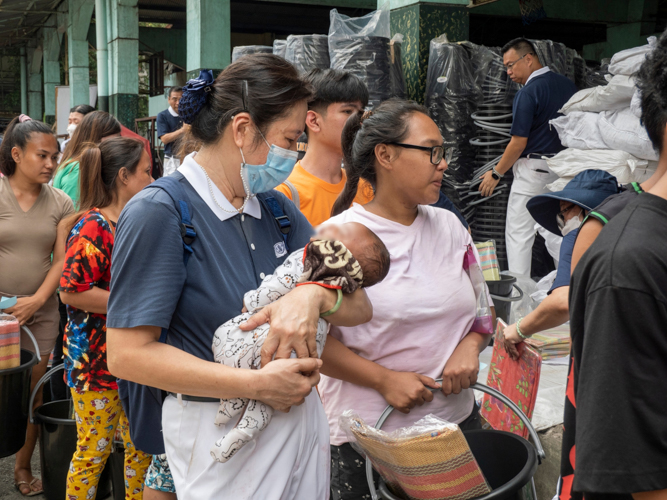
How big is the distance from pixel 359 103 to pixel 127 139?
122 centimetres

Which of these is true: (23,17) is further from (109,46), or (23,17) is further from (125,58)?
(125,58)

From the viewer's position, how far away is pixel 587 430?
3.80 ft

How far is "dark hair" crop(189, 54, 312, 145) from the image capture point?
1895 millimetres

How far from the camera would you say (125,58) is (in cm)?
1356

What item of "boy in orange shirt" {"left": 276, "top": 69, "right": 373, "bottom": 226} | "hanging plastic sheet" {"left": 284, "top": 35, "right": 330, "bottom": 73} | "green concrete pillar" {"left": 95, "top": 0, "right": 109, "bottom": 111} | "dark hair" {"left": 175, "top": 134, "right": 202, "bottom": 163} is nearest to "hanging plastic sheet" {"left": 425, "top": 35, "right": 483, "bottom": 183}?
"hanging plastic sheet" {"left": 284, "top": 35, "right": 330, "bottom": 73}

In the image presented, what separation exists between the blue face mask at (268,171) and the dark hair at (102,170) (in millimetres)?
1612

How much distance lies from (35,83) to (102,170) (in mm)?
30064

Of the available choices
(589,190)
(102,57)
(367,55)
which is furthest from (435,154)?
(102,57)

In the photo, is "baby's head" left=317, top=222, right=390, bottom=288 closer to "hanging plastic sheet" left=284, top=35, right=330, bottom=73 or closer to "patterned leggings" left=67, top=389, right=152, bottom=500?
"patterned leggings" left=67, top=389, right=152, bottom=500

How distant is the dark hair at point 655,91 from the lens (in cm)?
127

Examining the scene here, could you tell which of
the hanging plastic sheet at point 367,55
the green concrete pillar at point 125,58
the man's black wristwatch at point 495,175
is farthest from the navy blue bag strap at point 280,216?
the green concrete pillar at point 125,58

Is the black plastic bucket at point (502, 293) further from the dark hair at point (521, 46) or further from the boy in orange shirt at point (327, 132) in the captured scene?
the dark hair at point (521, 46)

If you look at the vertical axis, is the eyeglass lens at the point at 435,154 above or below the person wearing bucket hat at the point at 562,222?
above

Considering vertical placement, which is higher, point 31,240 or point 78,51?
point 78,51
